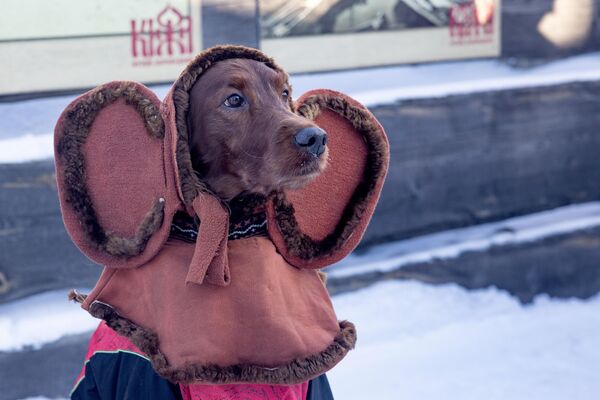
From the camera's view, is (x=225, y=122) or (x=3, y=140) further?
(x=3, y=140)

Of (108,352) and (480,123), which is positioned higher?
(108,352)

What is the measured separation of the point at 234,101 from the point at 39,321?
63.4 inches

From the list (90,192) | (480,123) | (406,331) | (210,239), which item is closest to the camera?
(210,239)

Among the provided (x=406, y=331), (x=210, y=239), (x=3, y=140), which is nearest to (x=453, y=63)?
(x=406, y=331)

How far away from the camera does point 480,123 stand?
4098mm

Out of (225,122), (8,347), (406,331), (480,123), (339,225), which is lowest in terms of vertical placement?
(406,331)

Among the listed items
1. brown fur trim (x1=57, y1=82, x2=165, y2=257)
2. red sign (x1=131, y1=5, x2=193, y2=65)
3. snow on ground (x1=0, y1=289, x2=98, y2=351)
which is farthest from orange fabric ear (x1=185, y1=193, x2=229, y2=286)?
red sign (x1=131, y1=5, x2=193, y2=65)

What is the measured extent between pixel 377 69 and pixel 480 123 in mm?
520

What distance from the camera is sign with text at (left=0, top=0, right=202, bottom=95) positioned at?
3.10 metres

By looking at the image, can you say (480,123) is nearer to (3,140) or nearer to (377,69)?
(377,69)

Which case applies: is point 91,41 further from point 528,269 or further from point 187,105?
point 528,269

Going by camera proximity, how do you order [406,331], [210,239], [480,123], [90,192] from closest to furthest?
[210,239] < [90,192] < [406,331] < [480,123]

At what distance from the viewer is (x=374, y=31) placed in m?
3.93

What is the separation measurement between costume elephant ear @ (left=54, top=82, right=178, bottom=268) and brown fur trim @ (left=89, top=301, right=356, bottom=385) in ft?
0.37
